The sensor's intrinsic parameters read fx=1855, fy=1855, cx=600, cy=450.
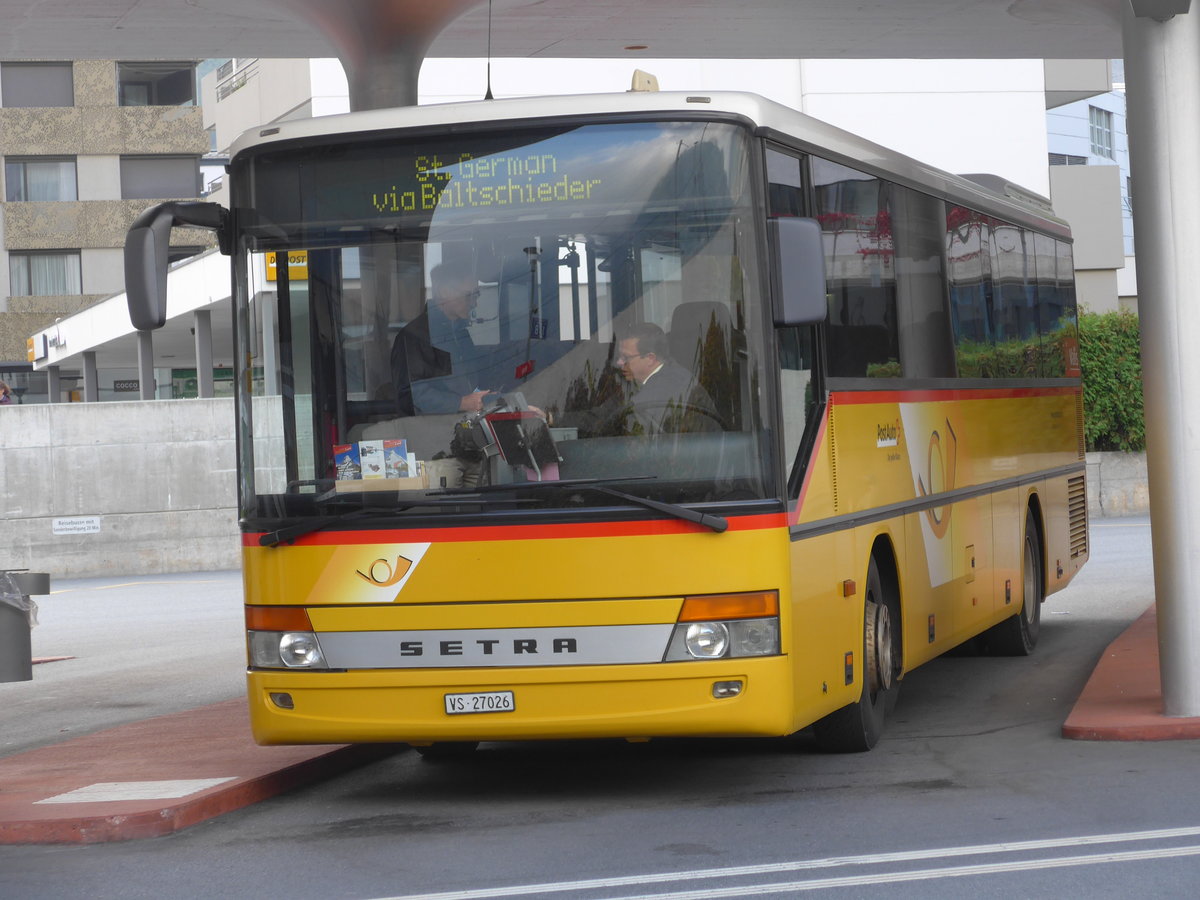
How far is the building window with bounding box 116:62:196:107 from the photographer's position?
2596 inches

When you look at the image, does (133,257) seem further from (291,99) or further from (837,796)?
(291,99)

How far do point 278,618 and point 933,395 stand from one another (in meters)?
4.49

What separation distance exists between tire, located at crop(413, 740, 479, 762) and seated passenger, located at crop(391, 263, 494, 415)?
2.84 m

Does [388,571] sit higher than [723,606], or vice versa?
[388,571]

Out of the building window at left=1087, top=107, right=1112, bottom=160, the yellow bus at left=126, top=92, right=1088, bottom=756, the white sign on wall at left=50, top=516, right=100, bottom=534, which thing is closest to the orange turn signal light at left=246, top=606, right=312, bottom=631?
the yellow bus at left=126, top=92, right=1088, bottom=756

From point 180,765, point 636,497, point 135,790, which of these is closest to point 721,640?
point 636,497

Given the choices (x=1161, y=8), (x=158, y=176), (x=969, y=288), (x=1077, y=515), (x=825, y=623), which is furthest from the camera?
(x=158, y=176)

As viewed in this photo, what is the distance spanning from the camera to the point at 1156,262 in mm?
10023

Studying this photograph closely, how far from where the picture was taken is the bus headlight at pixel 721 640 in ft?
26.0

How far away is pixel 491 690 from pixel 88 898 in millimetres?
1913

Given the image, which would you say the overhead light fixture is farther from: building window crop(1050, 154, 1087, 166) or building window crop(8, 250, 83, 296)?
building window crop(8, 250, 83, 296)

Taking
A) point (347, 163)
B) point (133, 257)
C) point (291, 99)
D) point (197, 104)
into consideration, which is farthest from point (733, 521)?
point (197, 104)

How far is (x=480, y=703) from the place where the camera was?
8.06 meters

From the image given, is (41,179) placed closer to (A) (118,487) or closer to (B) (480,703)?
(A) (118,487)
